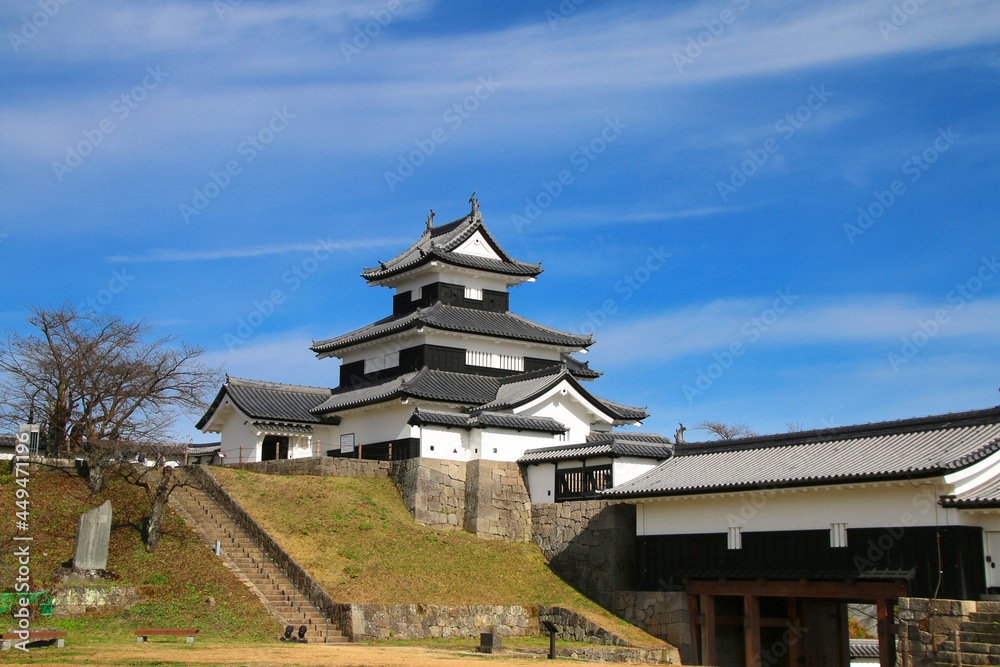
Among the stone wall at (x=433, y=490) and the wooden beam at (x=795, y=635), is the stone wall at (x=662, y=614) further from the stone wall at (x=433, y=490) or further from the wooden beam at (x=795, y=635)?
the stone wall at (x=433, y=490)

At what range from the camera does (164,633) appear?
25562mm

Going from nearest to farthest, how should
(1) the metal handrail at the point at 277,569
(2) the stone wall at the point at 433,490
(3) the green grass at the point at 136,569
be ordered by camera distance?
(3) the green grass at the point at 136,569, (1) the metal handrail at the point at 277,569, (2) the stone wall at the point at 433,490

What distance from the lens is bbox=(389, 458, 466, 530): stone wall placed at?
3734 centimetres

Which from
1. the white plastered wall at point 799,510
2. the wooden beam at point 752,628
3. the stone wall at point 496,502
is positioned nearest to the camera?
the white plastered wall at point 799,510

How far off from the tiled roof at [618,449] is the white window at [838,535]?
8.90 m

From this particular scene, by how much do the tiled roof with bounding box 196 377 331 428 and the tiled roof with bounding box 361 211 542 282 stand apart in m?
7.15

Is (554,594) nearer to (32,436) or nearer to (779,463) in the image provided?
(779,463)

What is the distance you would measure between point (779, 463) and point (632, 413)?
15.1 metres

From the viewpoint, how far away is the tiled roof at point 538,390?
41.4 m

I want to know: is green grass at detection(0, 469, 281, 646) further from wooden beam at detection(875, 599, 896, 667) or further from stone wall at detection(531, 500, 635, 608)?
wooden beam at detection(875, 599, 896, 667)

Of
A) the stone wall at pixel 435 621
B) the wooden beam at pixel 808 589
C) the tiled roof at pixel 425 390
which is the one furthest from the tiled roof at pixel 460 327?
the wooden beam at pixel 808 589

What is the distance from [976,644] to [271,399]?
33.9 metres

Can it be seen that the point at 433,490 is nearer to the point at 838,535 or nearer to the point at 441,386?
the point at 441,386

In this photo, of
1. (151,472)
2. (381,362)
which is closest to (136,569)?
(151,472)
